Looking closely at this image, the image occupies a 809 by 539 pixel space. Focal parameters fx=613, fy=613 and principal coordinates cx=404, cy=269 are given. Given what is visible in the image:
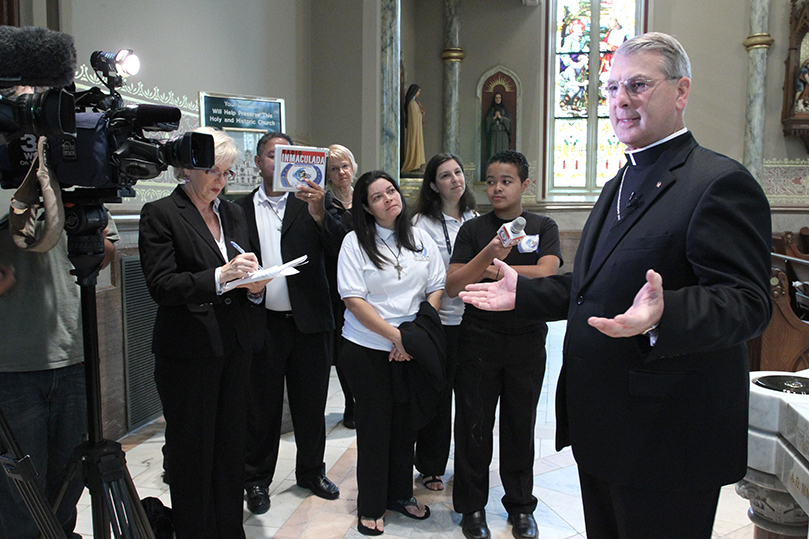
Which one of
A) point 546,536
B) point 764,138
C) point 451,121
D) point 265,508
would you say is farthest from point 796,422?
point 764,138

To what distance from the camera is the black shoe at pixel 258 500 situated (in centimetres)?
279

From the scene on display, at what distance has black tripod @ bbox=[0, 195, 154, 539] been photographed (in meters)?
1.39

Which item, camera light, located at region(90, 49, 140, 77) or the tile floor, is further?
the tile floor

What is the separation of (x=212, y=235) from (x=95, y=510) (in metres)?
1.09

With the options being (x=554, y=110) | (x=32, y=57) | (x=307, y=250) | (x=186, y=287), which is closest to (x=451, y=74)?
(x=554, y=110)

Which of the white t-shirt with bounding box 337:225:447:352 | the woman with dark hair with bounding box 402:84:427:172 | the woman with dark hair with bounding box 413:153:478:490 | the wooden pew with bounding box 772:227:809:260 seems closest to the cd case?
the white t-shirt with bounding box 337:225:447:352

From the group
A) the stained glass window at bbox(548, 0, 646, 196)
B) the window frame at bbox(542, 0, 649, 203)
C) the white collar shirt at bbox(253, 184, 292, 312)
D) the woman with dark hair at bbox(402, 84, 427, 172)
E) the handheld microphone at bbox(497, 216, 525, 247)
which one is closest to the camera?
the handheld microphone at bbox(497, 216, 525, 247)

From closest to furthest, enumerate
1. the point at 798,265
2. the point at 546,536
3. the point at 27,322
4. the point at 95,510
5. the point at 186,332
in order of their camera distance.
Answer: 1. the point at 95,510
2. the point at 27,322
3. the point at 186,332
4. the point at 546,536
5. the point at 798,265

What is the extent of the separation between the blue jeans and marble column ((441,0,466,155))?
8.86 m

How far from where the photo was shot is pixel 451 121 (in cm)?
1037

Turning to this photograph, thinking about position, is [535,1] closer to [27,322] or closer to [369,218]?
[369,218]

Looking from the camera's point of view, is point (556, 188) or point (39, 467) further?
point (556, 188)

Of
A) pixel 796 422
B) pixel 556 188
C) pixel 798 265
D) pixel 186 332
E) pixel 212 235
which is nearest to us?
pixel 796 422

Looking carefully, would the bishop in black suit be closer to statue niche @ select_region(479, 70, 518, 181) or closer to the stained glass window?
statue niche @ select_region(479, 70, 518, 181)
